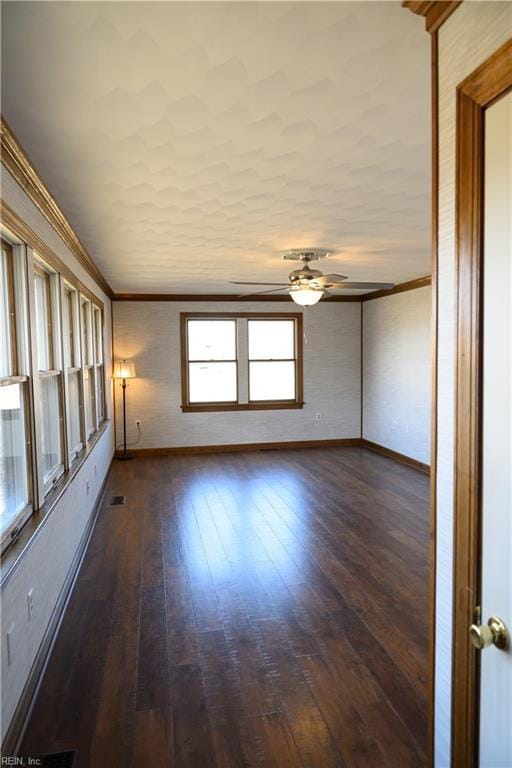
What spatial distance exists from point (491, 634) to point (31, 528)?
2118mm

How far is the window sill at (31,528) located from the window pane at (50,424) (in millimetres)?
116

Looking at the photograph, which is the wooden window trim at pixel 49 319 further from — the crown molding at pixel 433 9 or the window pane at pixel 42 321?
the crown molding at pixel 433 9

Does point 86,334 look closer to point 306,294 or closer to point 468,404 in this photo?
point 306,294

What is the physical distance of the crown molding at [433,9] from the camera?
1.20 m

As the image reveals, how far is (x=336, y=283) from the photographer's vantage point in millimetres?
4258

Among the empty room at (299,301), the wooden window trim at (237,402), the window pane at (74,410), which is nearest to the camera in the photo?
the empty room at (299,301)

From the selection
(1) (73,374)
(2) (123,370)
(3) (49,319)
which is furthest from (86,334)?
(2) (123,370)

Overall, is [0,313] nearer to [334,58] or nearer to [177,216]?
[177,216]

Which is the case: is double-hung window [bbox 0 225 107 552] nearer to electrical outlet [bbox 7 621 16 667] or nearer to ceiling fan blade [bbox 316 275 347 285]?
electrical outlet [bbox 7 621 16 667]

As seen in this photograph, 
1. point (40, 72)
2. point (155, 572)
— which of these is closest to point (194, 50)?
point (40, 72)

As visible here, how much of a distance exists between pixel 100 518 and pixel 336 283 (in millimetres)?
3274

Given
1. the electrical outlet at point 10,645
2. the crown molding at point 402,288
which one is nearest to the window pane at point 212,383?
the crown molding at point 402,288

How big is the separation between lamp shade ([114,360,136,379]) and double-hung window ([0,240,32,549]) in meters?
4.50

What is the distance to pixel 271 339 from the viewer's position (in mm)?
7863
